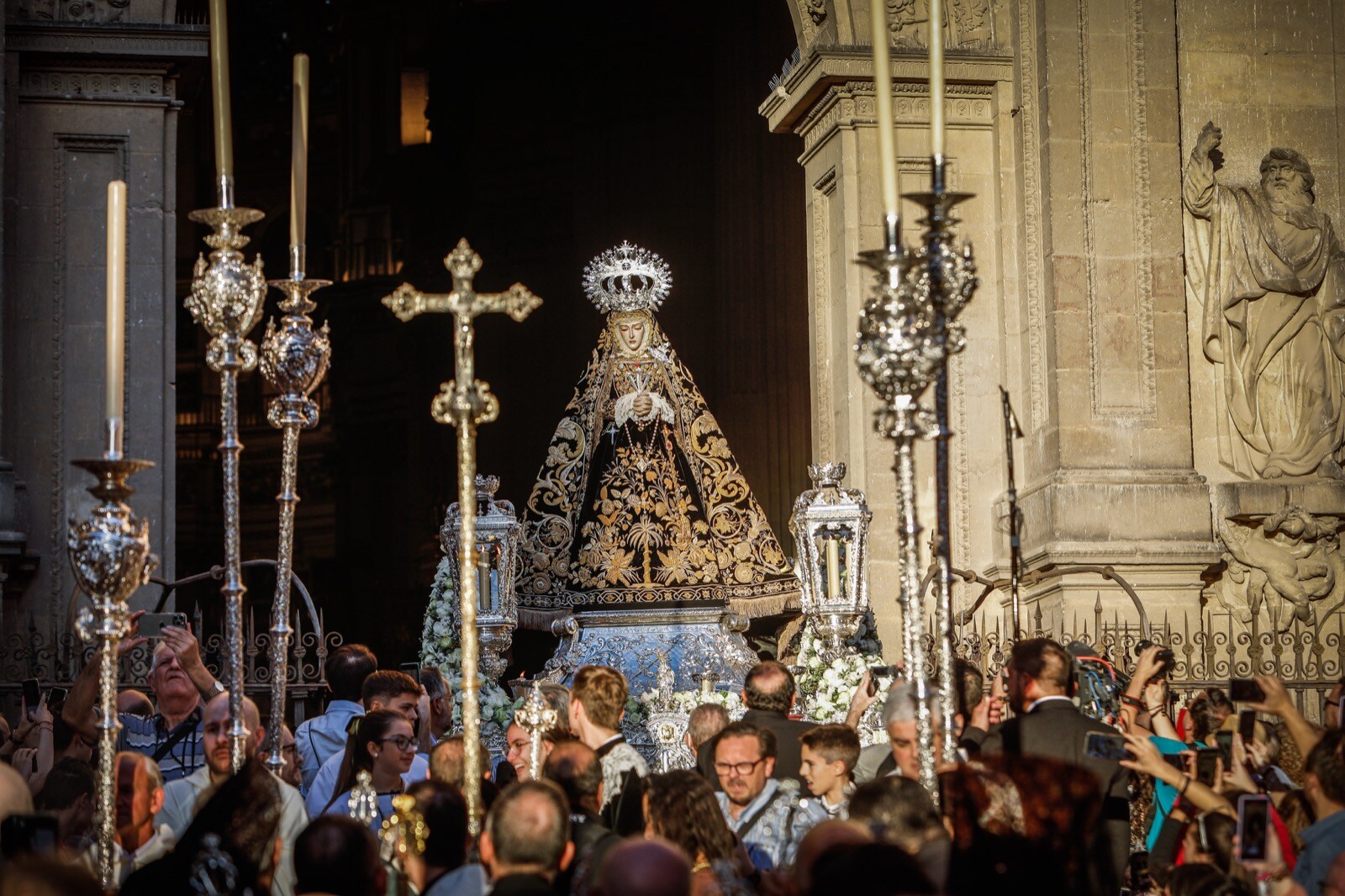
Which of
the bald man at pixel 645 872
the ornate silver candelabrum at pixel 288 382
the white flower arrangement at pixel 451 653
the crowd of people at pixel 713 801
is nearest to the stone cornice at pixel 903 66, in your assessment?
the white flower arrangement at pixel 451 653

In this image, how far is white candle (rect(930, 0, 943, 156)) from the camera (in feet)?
21.6

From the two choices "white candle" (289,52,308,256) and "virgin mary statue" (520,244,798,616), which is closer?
"white candle" (289,52,308,256)

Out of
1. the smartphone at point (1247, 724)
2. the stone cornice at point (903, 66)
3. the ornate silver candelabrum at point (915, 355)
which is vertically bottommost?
the smartphone at point (1247, 724)

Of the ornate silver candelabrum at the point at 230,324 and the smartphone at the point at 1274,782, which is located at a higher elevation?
the ornate silver candelabrum at the point at 230,324

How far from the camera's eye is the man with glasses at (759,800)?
24.0 ft

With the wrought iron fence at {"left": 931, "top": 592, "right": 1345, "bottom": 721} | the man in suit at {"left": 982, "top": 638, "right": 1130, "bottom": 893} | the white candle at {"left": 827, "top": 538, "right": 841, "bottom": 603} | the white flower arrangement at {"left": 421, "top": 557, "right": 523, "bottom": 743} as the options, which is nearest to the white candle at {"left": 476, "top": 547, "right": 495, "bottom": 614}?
Answer: the white flower arrangement at {"left": 421, "top": 557, "right": 523, "bottom": 743}

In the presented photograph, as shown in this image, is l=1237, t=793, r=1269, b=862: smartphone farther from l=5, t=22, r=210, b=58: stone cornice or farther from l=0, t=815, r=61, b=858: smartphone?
l=5, t=22, r=210, b=58: stone cornice

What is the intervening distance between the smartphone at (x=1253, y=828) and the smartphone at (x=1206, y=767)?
107 cm

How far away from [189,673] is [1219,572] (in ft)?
24.9

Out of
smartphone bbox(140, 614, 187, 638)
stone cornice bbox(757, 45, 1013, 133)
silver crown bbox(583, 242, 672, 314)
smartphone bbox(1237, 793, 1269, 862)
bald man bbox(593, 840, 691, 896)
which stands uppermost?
stone cornice bbox(757, 45, 1013, 133)

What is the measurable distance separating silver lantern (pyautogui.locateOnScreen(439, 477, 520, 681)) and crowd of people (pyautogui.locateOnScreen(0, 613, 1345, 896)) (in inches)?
80.5

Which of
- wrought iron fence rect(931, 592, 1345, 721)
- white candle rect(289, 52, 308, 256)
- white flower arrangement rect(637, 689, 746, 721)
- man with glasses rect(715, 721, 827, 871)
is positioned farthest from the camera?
wrought iron fence rect(931, 592, 1345, 721)

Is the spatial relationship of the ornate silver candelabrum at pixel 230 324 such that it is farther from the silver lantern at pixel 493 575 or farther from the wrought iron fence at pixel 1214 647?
the wrought iron fence at pixel 1214 647

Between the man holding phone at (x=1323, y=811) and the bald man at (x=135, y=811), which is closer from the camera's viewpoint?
the man holding phone at (x=1323, y=811)
